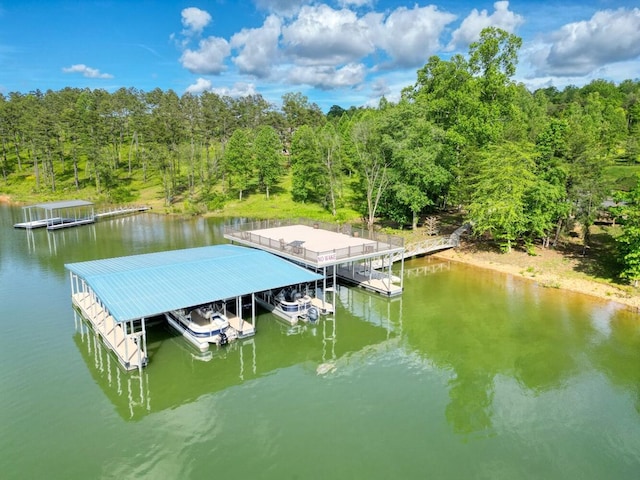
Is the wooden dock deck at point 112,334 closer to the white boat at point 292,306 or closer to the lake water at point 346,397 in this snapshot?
the lake water at point 346,397

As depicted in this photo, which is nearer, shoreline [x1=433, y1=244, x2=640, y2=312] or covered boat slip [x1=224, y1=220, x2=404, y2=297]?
covered boat slip [x1=224, y1=220, x2=404, y2=297]

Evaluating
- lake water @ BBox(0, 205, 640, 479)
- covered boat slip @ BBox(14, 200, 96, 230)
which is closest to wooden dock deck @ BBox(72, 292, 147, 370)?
lake water @ BBox(0, 205, 640, 479)

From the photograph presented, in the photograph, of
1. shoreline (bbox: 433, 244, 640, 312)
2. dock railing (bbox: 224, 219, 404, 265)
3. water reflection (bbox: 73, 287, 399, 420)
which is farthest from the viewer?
shoreline (bbox: 433, 244, 640, 312)

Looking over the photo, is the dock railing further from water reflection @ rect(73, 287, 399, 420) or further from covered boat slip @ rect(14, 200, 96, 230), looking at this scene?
covered boat slip @ rect(14, 200, 96, 230)

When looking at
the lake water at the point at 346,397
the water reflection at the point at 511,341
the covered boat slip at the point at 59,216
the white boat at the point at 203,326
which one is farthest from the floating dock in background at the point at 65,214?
the water reflection at the point at 511,341

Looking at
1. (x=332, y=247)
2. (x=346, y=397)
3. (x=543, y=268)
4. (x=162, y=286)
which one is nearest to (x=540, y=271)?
(x=543, y=268)
